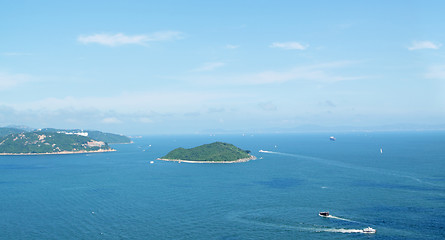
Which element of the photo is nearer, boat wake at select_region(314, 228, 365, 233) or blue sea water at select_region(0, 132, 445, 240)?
boat wake at select_region(314, 228, 365, 233)

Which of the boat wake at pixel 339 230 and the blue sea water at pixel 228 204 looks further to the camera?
the blue sea water at pixel 228 204

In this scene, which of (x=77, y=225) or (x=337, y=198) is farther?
(x=337, y=198)

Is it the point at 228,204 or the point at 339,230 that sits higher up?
the point at 228,204

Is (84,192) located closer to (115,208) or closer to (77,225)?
(115,208)

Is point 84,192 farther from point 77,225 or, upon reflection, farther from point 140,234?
point 140,234

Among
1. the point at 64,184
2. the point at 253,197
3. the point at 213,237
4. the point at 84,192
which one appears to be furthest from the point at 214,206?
the point at 64,184

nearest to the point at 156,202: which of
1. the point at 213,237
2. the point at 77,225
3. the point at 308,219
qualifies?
the point at 77,225

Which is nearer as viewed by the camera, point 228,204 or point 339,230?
point 339,230

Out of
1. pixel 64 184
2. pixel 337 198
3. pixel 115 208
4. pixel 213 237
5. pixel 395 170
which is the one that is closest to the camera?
pixel 213 237

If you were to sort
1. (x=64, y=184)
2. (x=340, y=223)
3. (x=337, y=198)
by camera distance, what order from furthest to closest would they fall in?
(x=64, y=184) < (x=337, y=198) < (x=340, y=223)
